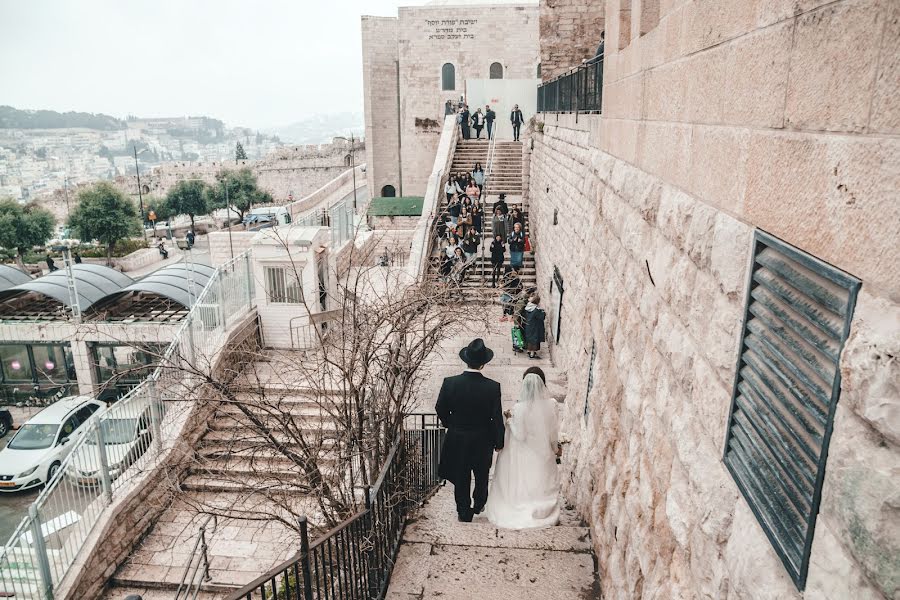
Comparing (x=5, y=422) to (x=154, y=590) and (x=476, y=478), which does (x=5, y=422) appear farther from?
(x=476, y=478)

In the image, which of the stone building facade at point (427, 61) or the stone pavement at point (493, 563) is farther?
the stone building facade at point (427, 61)

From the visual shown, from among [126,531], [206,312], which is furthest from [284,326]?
[126,531]

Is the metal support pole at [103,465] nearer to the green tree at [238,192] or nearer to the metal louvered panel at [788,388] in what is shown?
the metal louvered panel at [788,388]

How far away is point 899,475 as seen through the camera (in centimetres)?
118

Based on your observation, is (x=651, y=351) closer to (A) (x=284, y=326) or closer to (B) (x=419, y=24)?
(A) (x=284, y=326)

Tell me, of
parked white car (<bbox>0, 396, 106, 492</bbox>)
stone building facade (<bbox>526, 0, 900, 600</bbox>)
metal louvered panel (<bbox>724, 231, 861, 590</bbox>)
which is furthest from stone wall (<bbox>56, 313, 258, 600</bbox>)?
metal louvered panel (<bbox>724, 231, 861, 590</bbox>)

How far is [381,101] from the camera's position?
118 feet

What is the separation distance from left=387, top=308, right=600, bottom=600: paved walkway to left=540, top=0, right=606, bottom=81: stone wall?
41.2 ft

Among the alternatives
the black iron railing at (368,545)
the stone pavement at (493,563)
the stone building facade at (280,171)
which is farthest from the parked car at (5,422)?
the stone building facade at (280,171)

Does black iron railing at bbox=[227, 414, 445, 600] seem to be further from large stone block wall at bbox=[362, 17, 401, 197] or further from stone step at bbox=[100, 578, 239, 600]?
large stone block wall at bbox=[362, 17, 401, 197]

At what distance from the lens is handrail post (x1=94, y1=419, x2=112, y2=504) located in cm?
858

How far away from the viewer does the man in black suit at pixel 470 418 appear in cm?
490

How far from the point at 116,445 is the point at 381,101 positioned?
99.5ft

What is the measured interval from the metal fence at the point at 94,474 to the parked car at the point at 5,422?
6798 millimetres
